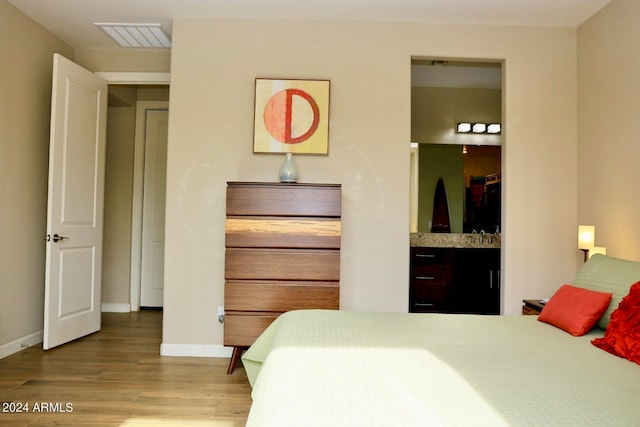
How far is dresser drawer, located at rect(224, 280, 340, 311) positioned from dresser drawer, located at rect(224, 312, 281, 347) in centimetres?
5

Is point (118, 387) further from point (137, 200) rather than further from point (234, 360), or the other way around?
point (137, 200)

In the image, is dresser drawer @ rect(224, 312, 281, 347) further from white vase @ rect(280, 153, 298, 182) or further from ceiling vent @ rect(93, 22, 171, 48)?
ceiling vent @ rect(93, 22, 171, 48)

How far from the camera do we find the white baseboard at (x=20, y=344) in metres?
3.14

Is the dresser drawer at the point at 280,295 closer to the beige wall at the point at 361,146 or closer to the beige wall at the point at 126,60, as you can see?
the beige wall at the point at 361,146

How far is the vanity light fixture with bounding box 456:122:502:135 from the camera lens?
4.71 meters

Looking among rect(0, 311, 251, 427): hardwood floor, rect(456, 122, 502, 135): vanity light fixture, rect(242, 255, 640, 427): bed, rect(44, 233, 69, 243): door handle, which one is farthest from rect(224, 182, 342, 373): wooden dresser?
rect(456, 122, 502, 135): vanity light fixture

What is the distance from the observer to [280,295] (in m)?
2.89

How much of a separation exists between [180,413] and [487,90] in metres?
4.25

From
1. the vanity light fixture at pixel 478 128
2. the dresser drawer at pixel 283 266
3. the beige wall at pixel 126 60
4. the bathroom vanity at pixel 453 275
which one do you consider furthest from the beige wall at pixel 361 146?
the vanity light fixture at pixel 478 128

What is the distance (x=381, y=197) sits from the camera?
3346mm

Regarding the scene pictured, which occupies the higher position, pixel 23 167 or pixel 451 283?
pixel 23 167

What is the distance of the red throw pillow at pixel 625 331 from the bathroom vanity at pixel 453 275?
2507 millimetres

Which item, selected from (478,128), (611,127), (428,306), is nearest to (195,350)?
(428,306)

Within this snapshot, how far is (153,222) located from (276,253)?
262cm
